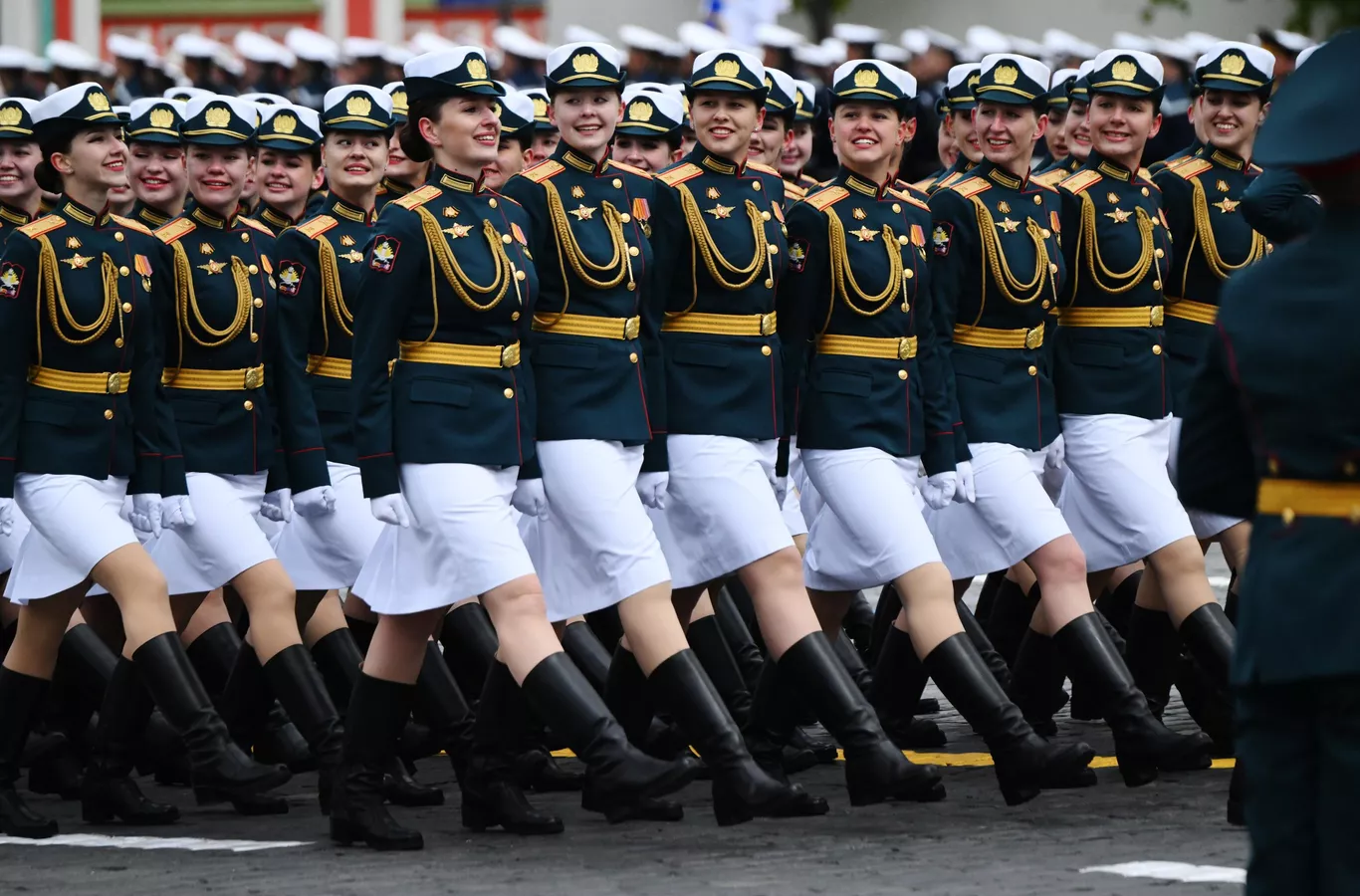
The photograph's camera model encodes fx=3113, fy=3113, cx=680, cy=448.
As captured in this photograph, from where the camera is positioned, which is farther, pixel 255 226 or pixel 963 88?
pixel 963 88

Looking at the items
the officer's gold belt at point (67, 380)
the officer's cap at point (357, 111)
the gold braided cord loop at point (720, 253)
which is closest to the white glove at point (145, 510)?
the officer's gold belt at point (67, 380)

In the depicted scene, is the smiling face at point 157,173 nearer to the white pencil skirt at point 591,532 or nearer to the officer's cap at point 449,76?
the officer's cap at point 449,76

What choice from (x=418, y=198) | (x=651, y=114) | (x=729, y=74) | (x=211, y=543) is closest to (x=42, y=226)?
(x=211, y=543)

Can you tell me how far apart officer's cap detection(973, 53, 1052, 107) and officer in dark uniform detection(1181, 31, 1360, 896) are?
4.19 meters

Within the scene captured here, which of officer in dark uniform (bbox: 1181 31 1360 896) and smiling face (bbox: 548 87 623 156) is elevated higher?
smiling face (bbox: 548 87 623 156)

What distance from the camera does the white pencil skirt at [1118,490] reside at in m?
8.79

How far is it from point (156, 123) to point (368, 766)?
2352 millimetres

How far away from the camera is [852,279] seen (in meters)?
8.51

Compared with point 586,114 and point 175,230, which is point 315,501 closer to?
point 175,230

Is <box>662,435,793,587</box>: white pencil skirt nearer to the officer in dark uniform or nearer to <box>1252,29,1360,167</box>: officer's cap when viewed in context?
the officer in dark uniform

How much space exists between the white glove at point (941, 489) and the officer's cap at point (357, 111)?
2176mm

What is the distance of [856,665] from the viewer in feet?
32.3

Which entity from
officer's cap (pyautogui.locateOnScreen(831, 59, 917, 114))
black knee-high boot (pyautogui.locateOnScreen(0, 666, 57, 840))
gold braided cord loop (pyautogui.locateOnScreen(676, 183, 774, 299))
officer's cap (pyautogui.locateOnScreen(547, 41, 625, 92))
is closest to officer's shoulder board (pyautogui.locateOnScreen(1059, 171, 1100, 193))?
officer's cap (pyautogui.locateOnScreen(831, 59, 917, 114))

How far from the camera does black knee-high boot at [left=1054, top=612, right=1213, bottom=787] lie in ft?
27.2
